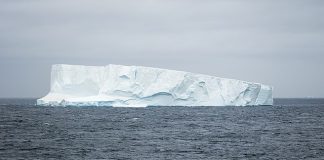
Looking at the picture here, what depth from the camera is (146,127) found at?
1631 inches

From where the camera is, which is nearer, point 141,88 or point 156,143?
point 156,143

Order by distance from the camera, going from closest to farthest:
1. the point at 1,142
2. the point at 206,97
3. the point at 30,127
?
the point at 1,142 → the point at 30,127 → the point at 206,97

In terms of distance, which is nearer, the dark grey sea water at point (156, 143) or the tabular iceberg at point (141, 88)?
the dark grey sea water at point (156, 143)

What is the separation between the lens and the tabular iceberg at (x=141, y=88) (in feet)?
207

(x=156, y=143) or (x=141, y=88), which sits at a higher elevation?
(x=141, y=88)

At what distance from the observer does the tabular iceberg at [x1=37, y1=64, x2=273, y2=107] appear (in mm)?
63031

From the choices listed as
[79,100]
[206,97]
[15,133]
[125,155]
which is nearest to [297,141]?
[125,155]

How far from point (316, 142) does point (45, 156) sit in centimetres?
1486

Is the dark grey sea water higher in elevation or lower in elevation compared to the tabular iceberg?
lower

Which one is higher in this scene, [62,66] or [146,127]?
[62,66]

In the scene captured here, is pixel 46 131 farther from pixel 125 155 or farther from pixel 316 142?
pixel 316 142

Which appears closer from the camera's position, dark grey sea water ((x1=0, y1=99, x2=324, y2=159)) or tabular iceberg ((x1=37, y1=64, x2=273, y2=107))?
dark grey sea water ((x1=0, y1=99, x2=324, y2=159))

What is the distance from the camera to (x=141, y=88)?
6306 cm

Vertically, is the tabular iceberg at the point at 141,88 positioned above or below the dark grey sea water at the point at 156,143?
above
